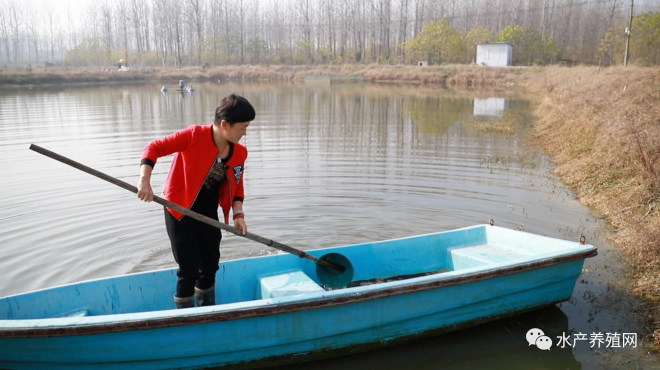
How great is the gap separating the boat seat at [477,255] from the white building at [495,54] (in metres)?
50.4

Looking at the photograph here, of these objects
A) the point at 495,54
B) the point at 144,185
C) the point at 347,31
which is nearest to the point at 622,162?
the point at 144,185

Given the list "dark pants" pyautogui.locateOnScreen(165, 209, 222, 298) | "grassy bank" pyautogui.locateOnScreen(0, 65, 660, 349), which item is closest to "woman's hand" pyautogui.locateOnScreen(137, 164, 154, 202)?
"dark pants" pyautogui.locateOnScreen(165, 209, 222, 298)

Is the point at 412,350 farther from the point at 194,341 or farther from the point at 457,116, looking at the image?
the point at 457,116

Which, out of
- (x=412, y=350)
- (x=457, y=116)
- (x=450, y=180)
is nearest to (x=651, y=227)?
(x=412, y=350)

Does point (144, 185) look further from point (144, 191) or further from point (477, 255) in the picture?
point (477, 255)

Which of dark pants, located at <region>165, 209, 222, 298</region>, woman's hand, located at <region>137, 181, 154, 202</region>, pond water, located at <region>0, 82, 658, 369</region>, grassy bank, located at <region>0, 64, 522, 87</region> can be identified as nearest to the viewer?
woman's hand, located at <region>137, 181, 154, 202</region>

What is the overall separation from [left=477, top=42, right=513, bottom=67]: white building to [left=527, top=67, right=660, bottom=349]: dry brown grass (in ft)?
129

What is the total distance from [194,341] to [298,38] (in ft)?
302

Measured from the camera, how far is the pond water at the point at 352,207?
457cm

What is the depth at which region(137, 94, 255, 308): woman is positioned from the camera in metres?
3.50

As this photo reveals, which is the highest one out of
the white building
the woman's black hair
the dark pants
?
the white building

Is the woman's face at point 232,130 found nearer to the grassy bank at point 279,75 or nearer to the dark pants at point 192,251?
the dark pants at point 192,251

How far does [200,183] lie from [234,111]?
1.90 ft

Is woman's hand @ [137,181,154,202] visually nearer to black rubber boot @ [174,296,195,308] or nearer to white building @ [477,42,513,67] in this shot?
black rubber boot @ [174,296,195,308]
